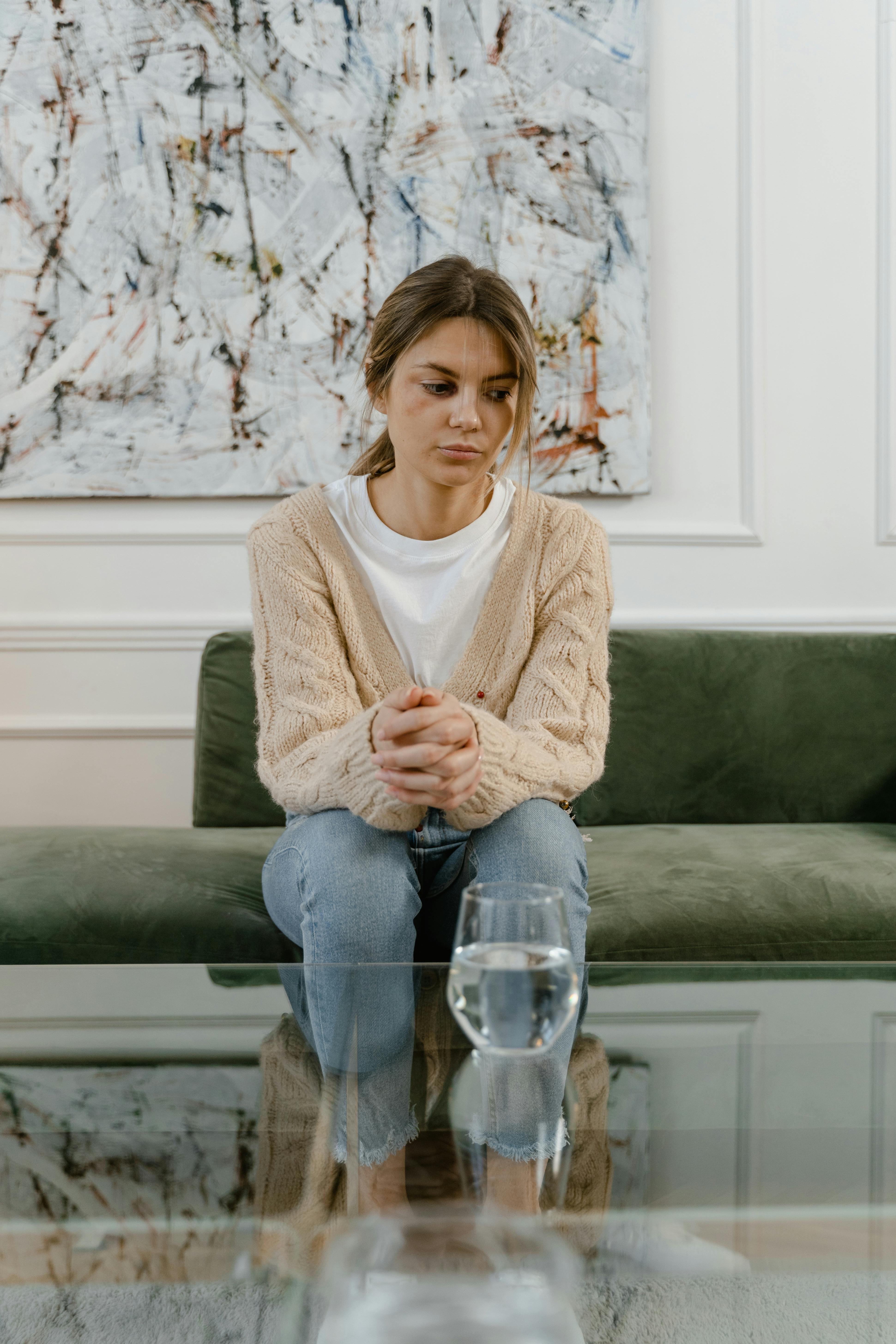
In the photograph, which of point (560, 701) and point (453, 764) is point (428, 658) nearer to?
point (560, 701)

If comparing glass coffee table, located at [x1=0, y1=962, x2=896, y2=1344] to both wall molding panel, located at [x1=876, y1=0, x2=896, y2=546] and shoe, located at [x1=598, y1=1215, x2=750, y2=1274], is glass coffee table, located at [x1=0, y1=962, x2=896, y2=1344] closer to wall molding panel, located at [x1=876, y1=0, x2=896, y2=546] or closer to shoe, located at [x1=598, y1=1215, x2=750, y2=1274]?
shoe, located at [x1=598, y1=1215, x2=750, y2=1274]

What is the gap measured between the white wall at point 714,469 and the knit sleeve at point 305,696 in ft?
2.77

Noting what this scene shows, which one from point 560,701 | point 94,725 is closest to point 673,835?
point 560,701

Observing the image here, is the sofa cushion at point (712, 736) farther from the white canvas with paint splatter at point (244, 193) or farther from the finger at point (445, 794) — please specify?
the finger at point (445, 794)

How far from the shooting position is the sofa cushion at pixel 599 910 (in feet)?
4.50

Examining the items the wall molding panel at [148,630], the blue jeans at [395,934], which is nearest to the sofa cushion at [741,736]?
the wall molding panel at [148,630]

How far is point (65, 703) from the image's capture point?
2191 millimetres

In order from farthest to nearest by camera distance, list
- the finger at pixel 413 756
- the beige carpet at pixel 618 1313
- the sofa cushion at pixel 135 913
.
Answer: the sofa cushion at pixel 135 913
the finger at pixel 413 756
the beige carpet at pixel 618 1313

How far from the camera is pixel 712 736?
1.91m

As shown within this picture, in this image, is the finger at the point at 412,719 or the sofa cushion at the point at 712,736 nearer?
the finger at the point at 412,719

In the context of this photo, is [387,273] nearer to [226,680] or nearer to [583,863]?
[226,680]

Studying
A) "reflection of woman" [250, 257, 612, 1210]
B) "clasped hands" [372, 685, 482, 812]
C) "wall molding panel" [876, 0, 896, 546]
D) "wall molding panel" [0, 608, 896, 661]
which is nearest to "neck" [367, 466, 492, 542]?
"reflection of woman" [250, 257, 612, 1210]

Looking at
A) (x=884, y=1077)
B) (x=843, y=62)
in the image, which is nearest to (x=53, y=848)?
(x=884, y=1077)

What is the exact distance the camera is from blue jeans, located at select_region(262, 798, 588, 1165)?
0.69 m
